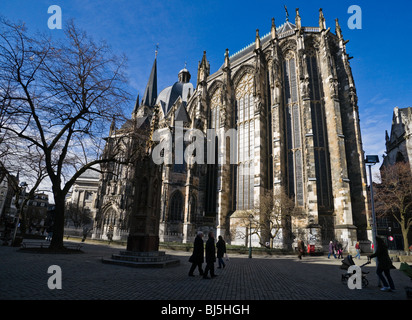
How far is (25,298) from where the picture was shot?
377 cm

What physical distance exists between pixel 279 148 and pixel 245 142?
5.22m

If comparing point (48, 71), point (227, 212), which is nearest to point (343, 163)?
point (227, 212)

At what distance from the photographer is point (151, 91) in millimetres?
50750

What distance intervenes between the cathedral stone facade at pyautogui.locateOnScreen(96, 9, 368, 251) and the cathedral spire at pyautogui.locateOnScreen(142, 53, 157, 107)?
20.4 meters

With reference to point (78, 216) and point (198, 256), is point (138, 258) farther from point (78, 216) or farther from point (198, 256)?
point (78, 216)

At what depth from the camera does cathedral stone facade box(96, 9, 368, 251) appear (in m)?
19.6

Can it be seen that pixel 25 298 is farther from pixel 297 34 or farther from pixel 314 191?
pixel 297 34

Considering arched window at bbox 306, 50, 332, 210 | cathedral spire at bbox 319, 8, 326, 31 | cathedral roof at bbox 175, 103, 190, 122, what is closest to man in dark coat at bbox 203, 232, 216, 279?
arched window at bbox 306, 50, 332, 210

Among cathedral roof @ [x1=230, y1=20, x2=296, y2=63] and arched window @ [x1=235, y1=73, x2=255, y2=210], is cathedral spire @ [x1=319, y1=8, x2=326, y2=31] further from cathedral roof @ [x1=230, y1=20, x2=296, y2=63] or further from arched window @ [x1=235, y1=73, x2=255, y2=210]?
arched window @ [x1=235, y1=73, x2=255, y2=210]

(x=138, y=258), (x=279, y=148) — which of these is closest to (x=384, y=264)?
(x=138, y=258)

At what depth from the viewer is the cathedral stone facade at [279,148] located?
64.3 ft

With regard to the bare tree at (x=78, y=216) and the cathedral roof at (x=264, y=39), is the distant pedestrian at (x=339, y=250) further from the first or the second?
the bare tree at (x=78, y=216)

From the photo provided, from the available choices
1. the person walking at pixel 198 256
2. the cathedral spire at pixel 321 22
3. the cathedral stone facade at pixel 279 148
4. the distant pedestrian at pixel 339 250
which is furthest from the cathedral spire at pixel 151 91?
the person walking at pixel 198 256

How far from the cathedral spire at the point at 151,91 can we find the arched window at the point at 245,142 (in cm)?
2610
